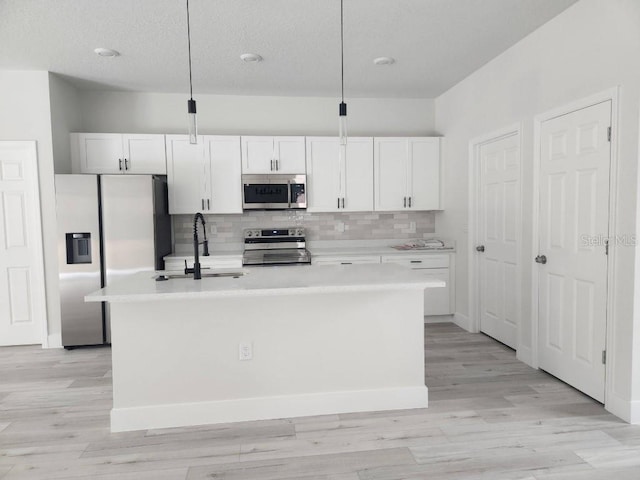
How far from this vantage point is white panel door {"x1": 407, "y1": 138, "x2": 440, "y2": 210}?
16.0 feet

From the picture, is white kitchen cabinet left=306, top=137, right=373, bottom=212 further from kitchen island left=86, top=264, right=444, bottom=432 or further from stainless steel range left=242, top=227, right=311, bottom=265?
kitchen island left=86, top=264, right=444, bottom=432

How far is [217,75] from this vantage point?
4.14 m

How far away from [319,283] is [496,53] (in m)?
2.85

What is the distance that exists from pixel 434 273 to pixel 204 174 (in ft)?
9.42

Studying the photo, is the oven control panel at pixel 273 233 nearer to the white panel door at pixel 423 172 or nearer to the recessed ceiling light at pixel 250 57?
the white panel door at pixel 423 172

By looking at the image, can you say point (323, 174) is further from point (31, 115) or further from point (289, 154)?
point (31, 115)

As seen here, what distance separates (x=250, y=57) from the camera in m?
3.64

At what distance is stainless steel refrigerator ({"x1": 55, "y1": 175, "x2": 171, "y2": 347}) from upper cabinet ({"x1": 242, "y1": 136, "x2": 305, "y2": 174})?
3.57ft

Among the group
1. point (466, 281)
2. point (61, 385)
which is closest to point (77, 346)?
point (61, 385)

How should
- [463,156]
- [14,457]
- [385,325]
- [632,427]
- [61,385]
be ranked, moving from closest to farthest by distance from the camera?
1. [14,457]
2. [632,427]
3. [385,325]
4. [61,385]
5. [463,156]

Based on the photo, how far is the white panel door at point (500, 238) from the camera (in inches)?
142

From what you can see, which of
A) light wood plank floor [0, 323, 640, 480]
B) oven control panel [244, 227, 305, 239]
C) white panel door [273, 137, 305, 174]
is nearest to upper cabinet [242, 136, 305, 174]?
white panel door [273, 137, 305, 174]

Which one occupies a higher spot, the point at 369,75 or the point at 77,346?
the point at 369,75

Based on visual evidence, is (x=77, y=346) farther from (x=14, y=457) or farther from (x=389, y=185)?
(x=389, y=185)
